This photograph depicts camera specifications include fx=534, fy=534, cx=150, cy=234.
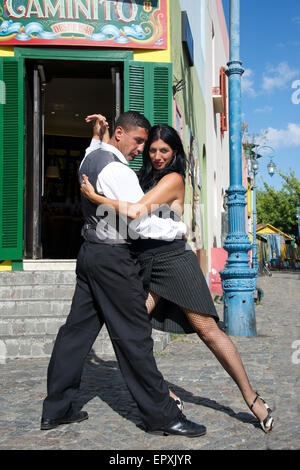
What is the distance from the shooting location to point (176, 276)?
3143 mm

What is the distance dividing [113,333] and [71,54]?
6.34 m

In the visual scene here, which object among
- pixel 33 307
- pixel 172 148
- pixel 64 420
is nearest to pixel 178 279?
pixel 172 148

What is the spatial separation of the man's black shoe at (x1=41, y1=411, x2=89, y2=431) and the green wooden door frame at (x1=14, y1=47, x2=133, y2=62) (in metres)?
6.33

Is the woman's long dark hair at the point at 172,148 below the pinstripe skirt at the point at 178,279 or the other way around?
the other way around

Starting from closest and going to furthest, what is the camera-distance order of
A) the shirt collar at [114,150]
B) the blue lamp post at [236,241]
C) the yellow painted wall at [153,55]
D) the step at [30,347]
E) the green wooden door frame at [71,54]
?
the shirt collar at [114,150] → the step at [30,347] → the blue lamp post at [236,241] → the green wooden door frame at [71,54] → the yellow painted wall at [153,55]

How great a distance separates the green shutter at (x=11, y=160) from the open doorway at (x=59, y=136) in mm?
241

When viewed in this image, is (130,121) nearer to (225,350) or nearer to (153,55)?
(225,350)

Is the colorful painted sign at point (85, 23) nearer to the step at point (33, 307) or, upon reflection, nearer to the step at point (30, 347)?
the step at point (33, 307)

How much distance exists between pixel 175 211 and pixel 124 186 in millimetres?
389

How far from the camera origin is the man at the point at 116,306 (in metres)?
2.95

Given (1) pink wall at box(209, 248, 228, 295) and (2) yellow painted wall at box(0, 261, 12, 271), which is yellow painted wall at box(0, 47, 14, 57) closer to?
(2) yellow painted wall at box(0, 261, 12, 271)

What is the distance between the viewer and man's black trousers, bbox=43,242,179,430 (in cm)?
294

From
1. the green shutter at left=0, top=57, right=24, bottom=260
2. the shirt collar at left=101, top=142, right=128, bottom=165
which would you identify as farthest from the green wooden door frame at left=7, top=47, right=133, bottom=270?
the shirt collar at left=101, top=142, right=128, bottom=165

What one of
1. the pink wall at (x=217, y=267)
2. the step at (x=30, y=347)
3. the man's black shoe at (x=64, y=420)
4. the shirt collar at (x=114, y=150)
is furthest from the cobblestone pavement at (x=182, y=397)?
the pink wall at (x=217, y=267)
